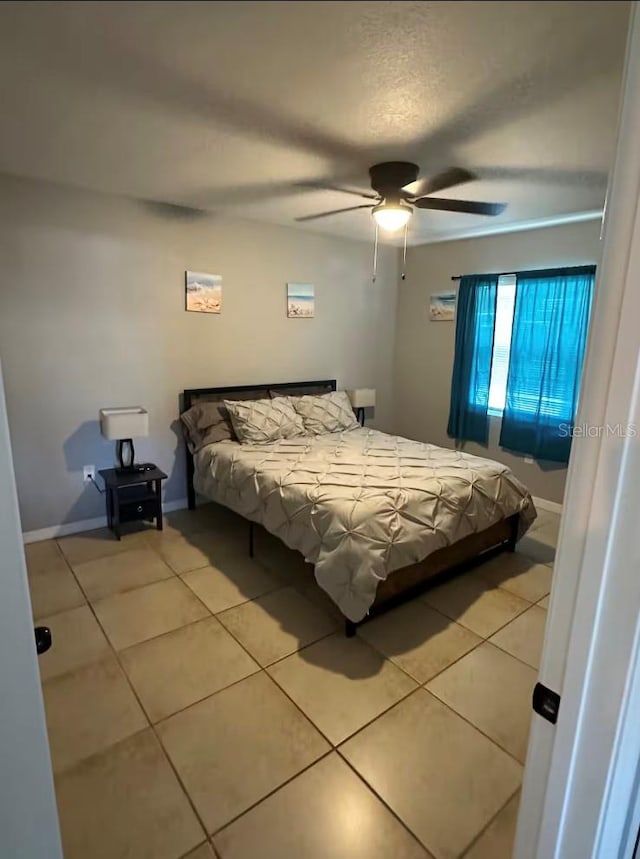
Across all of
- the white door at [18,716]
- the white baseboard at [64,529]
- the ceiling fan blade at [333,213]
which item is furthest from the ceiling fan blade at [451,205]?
the white baseboard at [64,529]

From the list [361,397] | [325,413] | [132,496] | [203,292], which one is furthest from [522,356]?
[132,496]

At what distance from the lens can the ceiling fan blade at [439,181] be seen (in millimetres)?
2248

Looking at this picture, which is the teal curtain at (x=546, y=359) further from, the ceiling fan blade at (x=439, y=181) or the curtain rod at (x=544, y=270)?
the ceiling fan blade at (x=439, y=181)

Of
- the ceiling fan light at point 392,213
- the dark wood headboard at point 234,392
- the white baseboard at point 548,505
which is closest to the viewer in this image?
the ceiling fan light at point 392,213

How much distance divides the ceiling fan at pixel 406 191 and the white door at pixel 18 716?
2111 millimetres

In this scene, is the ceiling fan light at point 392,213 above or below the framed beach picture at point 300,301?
above

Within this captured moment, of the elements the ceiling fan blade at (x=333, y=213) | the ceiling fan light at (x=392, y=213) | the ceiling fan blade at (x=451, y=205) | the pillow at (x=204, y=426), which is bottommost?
the pillow at (x=204, y=426)

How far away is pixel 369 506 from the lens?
2.37 meters

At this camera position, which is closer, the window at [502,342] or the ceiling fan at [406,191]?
the ceiling fan at [406,191]

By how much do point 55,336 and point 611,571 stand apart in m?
3.41

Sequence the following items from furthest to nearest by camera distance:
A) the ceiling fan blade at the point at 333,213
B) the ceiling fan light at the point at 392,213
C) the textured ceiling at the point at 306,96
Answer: the ceiling fan blade at the point at 333,213 < the ceiling fan light at the point at 392,213 < the textured ceiling at the point at 306,96

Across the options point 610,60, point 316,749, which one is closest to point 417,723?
point 316,749

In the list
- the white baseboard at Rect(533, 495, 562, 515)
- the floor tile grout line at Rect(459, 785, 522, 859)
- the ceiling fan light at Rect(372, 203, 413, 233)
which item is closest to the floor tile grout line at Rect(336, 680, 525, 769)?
the floor tile grout line at Rect(459, 785, 522, 859)

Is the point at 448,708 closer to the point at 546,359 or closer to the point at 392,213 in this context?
the point at 392,213
